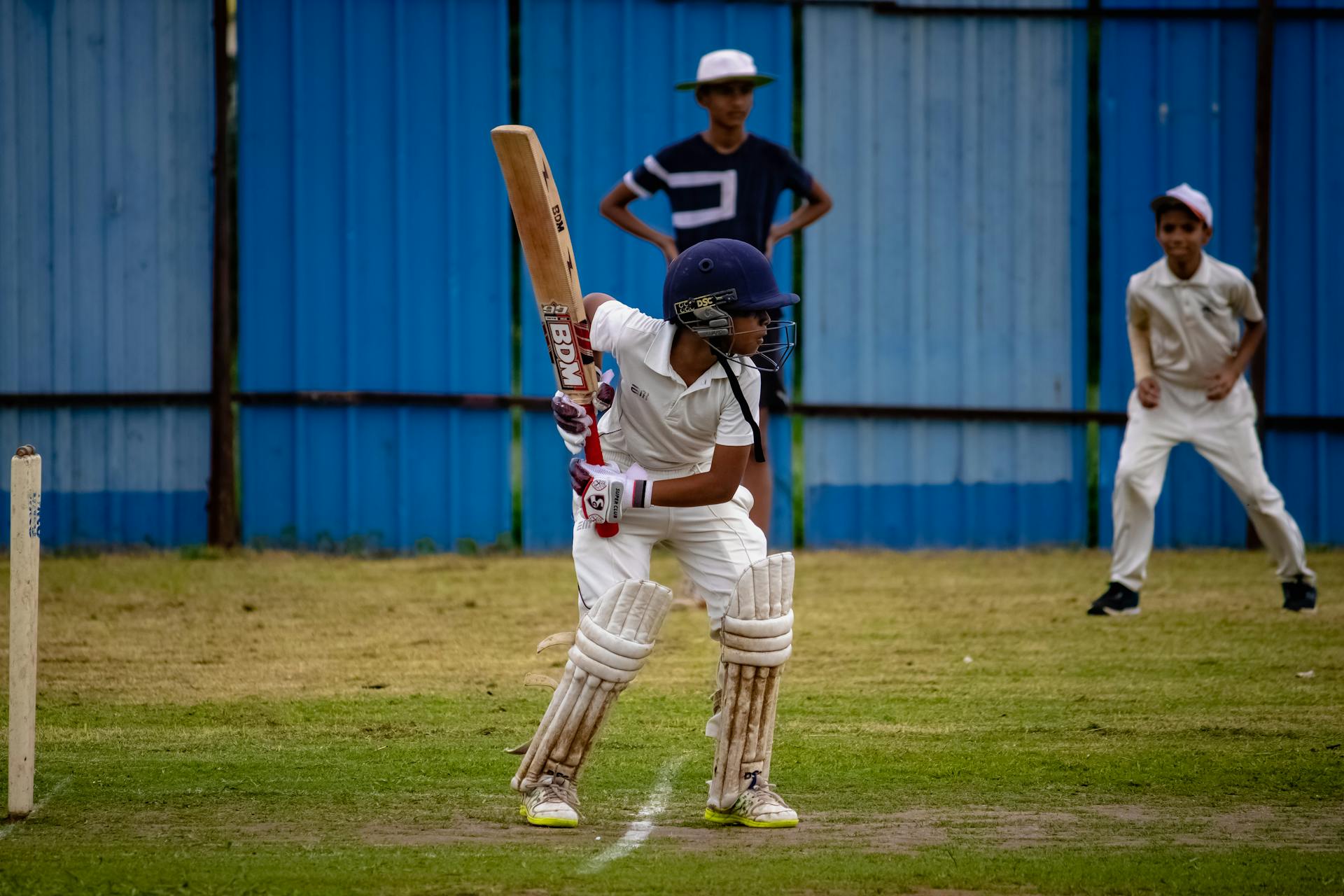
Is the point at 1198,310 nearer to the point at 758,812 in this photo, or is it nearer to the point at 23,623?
the point at 758,812

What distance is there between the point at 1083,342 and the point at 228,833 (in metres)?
8.17

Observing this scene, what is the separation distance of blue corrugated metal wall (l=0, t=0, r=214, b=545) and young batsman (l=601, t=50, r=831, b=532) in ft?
12.6

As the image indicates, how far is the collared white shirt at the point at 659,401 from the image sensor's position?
4543 millimetres

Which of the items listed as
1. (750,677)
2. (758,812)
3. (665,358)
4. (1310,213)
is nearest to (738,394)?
(665,358)

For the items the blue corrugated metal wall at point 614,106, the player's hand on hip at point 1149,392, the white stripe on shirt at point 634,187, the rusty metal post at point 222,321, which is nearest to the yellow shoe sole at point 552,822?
the white stripe on shirt at point 634,187

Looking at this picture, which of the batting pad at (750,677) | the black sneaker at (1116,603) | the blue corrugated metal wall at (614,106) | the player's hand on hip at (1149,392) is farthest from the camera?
the blue corrugated metal wall at (614,106)

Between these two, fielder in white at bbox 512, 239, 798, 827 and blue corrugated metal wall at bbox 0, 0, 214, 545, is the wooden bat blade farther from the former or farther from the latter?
blue corrugated metal wall at bbox 0, 0, 214, 545

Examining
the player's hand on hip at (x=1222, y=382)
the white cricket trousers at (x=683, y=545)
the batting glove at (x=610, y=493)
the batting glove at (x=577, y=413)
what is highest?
the player's hand on hip at (x=1222, y=382)

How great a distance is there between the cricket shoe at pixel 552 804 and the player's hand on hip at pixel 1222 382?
501 cm

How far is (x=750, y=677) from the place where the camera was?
4480mm

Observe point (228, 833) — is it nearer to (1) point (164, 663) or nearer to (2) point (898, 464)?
(1) point (164, 663)

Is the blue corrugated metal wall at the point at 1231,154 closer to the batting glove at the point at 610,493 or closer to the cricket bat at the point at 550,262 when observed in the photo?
the cricket bat at the point at 550,262

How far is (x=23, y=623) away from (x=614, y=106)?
7.19 metres

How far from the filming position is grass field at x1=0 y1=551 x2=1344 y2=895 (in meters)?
4.00
